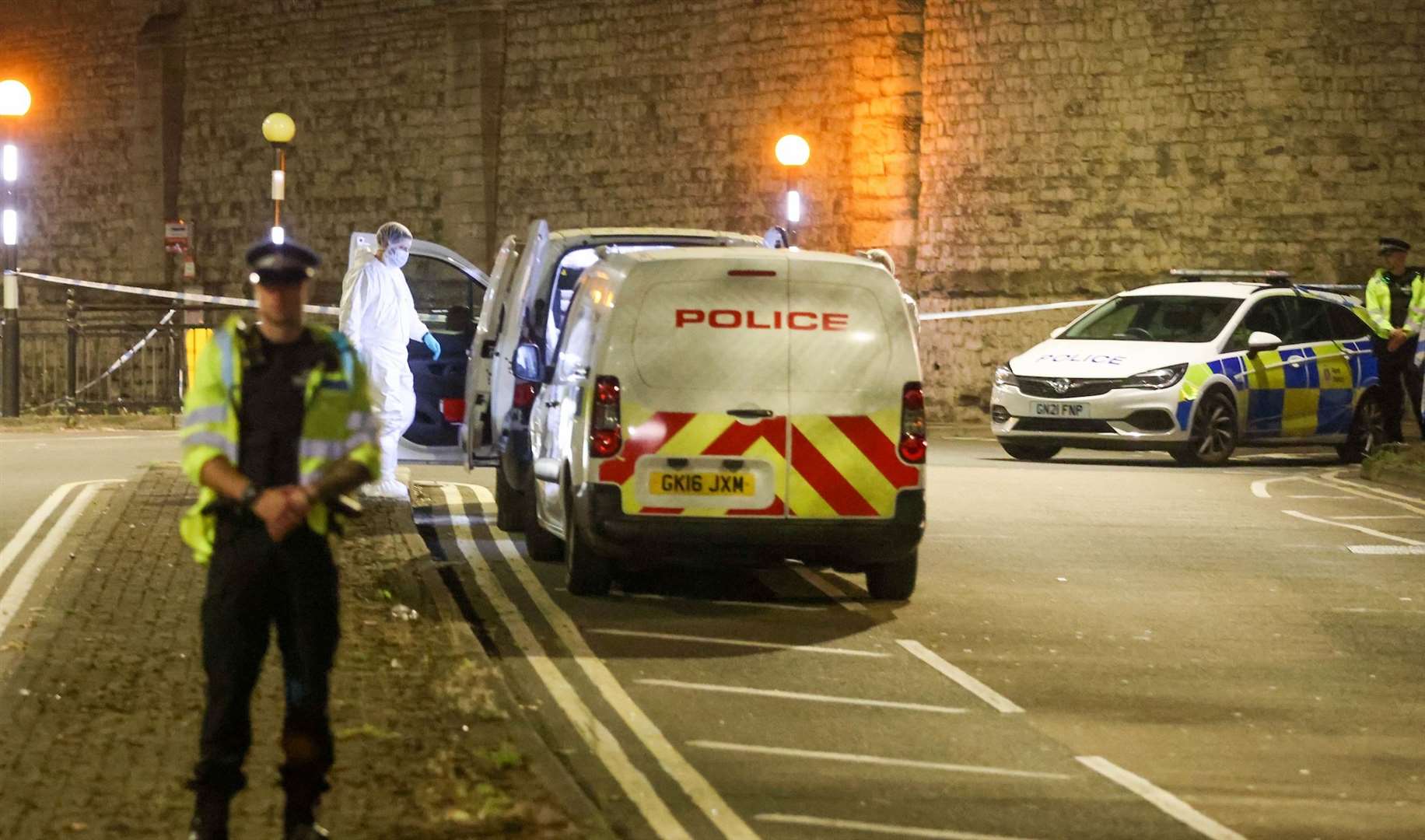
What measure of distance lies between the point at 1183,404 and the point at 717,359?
9405 mm

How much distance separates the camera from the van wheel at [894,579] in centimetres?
1173

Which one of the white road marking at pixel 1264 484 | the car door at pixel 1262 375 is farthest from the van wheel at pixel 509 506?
the car door at pixel 1262 375

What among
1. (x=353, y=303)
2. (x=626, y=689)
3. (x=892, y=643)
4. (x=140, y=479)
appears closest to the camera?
(x=626, y=689)

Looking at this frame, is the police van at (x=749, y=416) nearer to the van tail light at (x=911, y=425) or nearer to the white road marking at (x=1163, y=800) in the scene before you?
the van tail light at (x=911, y=425)

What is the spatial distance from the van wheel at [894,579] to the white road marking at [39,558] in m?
4.02

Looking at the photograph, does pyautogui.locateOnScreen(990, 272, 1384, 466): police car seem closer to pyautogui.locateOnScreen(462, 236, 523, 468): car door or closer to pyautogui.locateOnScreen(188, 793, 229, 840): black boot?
pyautogui.locateOnScreen(462, 236, 523, 468): car door

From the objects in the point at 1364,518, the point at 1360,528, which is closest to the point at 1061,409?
the point at 1364,518

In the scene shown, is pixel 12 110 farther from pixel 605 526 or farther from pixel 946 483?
pixel 605 526

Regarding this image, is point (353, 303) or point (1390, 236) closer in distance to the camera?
point (353, 303)

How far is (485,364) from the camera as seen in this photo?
15.1 metres

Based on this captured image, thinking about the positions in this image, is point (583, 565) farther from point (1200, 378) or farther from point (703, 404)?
point (1200, 378)

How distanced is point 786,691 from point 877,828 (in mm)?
2405

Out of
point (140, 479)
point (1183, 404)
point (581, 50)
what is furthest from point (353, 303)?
point (581, 50)

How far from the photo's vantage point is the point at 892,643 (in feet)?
34.5
